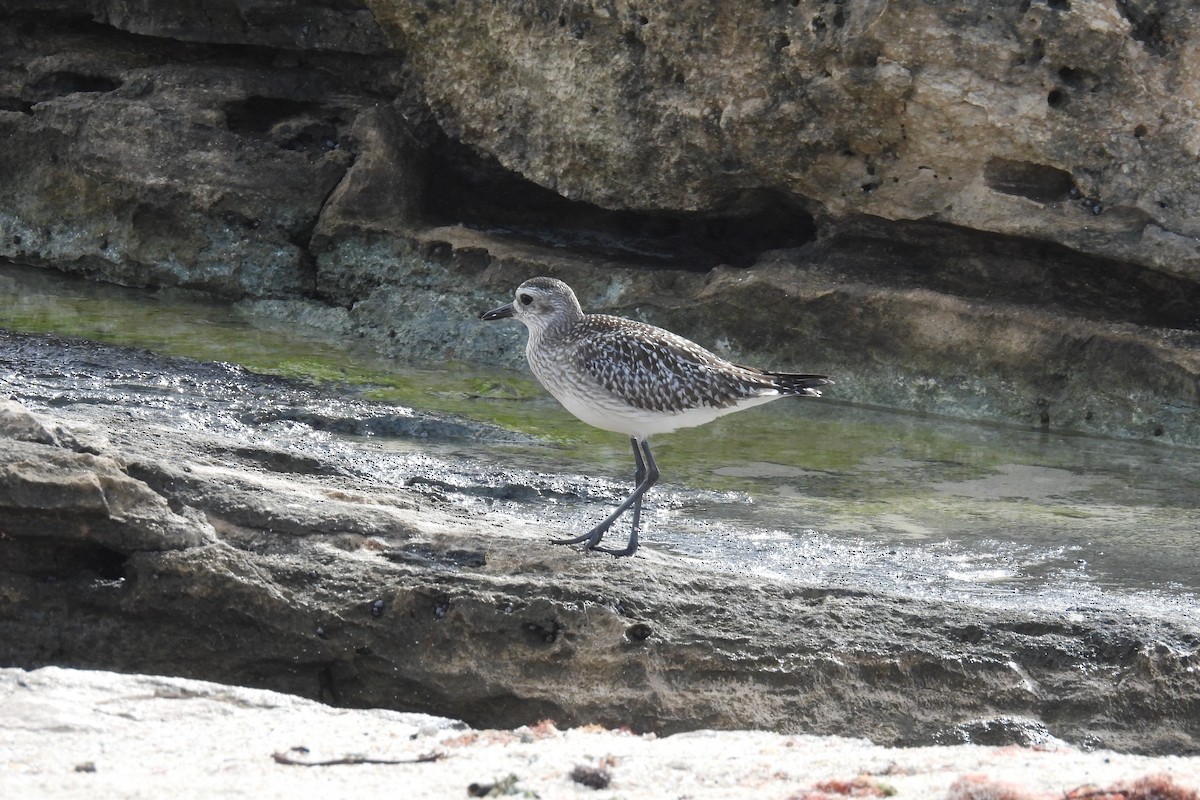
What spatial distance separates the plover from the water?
0.54 meters

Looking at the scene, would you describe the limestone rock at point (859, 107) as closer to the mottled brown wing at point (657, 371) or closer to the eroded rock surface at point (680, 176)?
the eroded rock surface at point (680, 176)

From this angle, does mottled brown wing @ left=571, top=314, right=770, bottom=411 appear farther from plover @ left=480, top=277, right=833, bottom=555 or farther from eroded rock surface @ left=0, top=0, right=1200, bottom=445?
eroded rock surface @ left=0, top=0, right=1200, bottom=445

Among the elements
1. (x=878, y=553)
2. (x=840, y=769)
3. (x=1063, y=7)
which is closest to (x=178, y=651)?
(x=840, y=769)

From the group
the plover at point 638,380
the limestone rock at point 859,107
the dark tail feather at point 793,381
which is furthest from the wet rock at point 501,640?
the limestone rock at point 859,107

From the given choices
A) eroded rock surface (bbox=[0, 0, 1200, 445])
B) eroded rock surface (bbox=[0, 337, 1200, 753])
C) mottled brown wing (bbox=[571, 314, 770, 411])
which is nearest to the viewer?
eroded rock surface (bbox=[0, 337, 1200, 753])

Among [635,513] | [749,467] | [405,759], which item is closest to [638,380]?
[635,513]

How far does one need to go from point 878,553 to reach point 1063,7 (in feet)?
12.4

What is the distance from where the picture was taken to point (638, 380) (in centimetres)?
580

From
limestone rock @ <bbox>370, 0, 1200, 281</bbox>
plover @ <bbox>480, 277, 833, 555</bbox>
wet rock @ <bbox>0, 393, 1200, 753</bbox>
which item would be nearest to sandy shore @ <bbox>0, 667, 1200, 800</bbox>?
wet rock @ <bbox>0, 393, 1200, 753</bbox>

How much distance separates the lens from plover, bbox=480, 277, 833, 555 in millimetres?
5812

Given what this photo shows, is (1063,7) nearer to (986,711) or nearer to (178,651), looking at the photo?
(986,711)

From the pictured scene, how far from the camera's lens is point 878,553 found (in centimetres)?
618

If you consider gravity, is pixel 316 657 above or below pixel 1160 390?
below

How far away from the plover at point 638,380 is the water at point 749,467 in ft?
1.76
